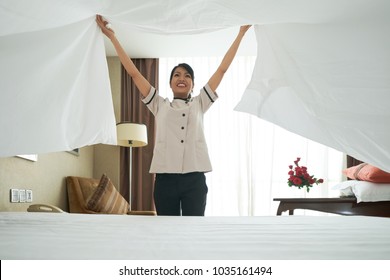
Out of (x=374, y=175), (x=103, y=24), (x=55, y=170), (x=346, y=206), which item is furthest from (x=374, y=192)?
(x=55, y=170)

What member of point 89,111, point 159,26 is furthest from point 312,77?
point 89,111

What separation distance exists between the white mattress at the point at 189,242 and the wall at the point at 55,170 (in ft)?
5.82

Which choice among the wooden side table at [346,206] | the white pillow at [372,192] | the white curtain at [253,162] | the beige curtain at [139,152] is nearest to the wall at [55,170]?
the beige curtain at [139,152]

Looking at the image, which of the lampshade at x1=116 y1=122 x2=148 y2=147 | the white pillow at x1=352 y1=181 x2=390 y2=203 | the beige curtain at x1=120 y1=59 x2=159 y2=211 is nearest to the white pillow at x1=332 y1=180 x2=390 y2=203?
the white pillow at x1=352 y1=181 x2=390 y2=203

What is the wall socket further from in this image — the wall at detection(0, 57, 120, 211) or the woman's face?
the woman's face

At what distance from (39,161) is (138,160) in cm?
182

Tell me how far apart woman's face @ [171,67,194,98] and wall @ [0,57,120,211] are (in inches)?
57.9

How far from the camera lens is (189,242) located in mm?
955

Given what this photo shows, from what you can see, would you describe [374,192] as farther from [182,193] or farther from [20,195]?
[20,195]

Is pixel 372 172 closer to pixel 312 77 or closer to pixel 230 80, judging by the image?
pixel 312 77

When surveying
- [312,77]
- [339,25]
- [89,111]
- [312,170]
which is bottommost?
[312,170]

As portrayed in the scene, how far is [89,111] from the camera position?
1.77m

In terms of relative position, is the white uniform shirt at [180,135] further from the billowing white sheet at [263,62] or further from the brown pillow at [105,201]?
the brown pillow at [105,201]

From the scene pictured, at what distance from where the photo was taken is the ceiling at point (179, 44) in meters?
4.54
